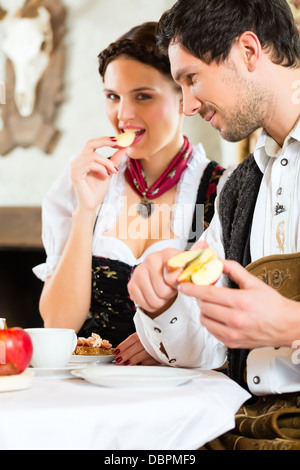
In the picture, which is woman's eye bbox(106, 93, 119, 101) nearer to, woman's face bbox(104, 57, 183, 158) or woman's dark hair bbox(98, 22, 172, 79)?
woman's face bbox(104, 57, 183, 158)

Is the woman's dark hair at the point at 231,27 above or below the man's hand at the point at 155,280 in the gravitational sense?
above

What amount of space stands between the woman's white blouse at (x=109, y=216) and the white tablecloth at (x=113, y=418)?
116cm

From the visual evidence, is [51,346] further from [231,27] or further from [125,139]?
[125,139]

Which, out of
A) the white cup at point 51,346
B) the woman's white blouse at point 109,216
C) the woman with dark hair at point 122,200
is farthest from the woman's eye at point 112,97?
the white cup at point 51,346

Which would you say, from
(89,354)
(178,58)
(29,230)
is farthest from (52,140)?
(89,354)

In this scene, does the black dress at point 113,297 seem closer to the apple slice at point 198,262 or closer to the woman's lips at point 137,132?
the woman's lips at point 137,132

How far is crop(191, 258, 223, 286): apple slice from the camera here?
2.75 feet

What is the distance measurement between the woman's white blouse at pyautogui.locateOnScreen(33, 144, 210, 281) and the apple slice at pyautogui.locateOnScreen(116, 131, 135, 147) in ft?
0.70

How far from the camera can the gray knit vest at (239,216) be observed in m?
1.26

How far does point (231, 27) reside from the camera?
1.35 m

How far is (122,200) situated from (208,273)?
50.2 inches

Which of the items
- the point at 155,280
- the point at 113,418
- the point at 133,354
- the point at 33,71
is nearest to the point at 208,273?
the point at 155,280

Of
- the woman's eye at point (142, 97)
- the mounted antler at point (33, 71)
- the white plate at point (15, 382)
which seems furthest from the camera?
the mounted antler at point (33, 71)
